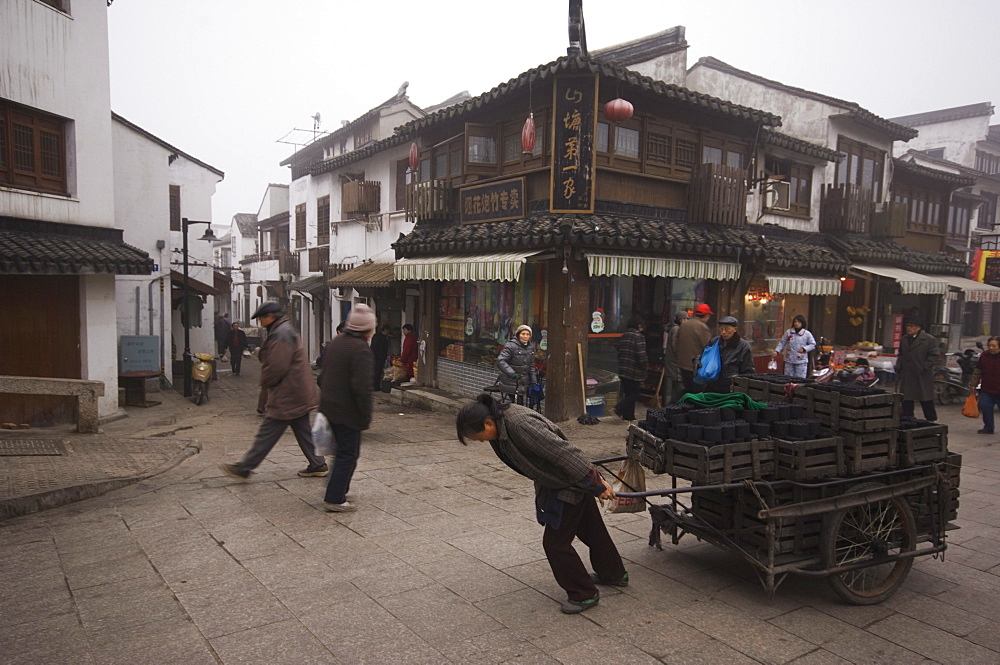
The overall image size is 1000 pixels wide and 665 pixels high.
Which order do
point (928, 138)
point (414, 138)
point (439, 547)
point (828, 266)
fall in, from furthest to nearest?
1. point (928, 138)
2. point (414, 138)
3. point (828, 266)
4. point (439, 547)

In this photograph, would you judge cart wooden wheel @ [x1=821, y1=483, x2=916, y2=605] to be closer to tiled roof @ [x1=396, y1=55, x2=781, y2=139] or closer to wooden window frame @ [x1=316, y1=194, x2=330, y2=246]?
tiled roof @ [x1=396, y1=55, x2=781, y2=139]

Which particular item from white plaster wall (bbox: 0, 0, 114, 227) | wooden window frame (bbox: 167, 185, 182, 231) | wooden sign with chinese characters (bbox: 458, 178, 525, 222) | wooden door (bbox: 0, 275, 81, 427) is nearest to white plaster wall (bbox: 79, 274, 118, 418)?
wooden door (bbox: 0, 275, 81, 427)

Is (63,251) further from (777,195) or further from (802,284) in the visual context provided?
(777,195)

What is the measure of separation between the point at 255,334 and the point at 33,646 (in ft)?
111

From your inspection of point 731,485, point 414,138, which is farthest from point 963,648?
point 414,138

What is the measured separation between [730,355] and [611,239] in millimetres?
2713

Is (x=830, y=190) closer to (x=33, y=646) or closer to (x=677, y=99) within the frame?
(x=677, y=99)

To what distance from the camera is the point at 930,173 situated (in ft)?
66.7

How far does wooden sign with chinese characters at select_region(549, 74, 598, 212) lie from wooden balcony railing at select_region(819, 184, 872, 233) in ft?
30.5

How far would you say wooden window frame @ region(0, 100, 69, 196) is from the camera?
10.2m

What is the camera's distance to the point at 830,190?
16.9 meters

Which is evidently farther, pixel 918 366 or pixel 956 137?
pixel 956 137

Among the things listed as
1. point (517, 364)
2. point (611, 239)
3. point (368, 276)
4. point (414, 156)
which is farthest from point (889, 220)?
point (368, 276)

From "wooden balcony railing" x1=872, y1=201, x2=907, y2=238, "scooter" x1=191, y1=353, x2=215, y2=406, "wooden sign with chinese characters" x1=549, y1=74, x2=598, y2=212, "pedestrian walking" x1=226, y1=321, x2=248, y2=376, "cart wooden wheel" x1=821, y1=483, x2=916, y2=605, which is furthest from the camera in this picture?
"pedestrian walking" x1=226, y1=321, x2=248, y2=376
